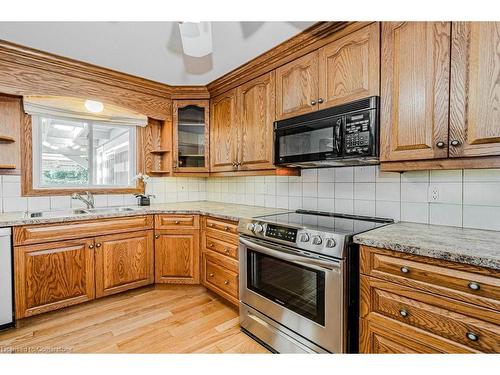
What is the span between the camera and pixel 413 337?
1161 mm

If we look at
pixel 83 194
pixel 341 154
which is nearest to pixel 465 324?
pixel 341 154

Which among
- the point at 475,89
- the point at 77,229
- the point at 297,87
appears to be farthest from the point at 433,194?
the point at 77,229

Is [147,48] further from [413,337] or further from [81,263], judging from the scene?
[413,337]

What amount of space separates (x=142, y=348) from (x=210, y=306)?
27.9 inches

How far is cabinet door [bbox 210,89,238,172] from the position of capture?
2648mm

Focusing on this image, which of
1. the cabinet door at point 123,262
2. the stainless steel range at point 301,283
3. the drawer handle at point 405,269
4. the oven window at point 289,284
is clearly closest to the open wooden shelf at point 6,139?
the cabinet door at point 123,262

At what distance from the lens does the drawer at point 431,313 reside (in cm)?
99

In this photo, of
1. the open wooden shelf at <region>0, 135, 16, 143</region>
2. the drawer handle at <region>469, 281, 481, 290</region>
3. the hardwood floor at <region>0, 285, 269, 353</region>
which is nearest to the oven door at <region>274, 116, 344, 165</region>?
the drawer handle at <region>469, 281, 481, 290</region>

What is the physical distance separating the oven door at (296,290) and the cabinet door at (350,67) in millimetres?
1053

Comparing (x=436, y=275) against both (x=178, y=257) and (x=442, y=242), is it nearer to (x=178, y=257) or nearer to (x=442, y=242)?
(x=442, y=242)

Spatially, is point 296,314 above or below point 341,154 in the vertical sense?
below

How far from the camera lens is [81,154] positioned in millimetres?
2879

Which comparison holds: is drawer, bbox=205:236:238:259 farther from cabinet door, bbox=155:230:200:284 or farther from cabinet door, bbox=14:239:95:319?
cabinet door, bbox=14:239:95:319

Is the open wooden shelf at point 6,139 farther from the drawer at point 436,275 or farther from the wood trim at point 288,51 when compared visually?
the drawer at point 436,275
